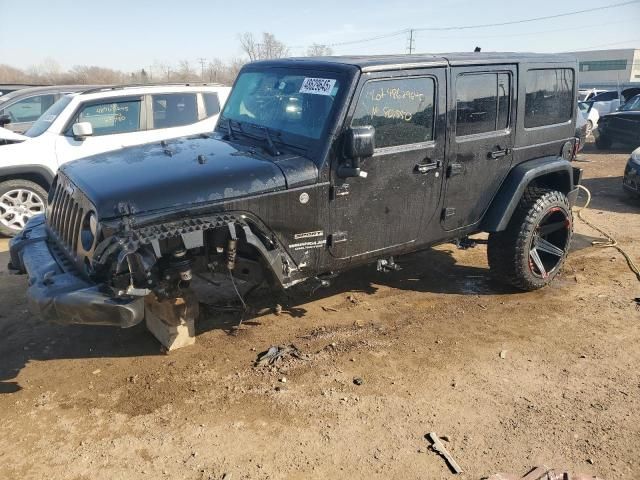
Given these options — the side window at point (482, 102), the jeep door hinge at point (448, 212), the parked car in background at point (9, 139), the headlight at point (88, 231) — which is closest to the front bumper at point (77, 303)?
the headlight at point (88, 231)

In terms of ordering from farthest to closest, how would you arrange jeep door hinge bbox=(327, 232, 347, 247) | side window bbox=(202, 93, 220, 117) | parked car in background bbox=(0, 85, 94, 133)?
parked car in background bbox=(0, 85, 94, 133) < side window bbox=(202, 93, 220, 117) < jeep door hinge bbox=(327, 232, 347, 247)

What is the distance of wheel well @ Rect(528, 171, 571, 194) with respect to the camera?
5.00 metres

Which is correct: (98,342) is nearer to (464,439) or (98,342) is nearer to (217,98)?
(464,439)

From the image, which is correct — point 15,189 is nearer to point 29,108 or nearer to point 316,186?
point 29,108

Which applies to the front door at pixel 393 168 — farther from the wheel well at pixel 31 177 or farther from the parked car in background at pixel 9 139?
the parked car in background at pixel 9 139

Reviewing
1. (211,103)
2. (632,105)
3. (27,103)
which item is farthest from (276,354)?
(632,105)

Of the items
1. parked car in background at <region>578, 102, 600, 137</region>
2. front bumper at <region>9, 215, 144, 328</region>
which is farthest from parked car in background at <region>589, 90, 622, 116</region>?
front bumper at <region>9, 215, 144, 328</region>

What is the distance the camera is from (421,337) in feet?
13.4

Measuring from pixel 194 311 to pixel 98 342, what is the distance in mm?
824

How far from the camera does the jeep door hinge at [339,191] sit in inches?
140

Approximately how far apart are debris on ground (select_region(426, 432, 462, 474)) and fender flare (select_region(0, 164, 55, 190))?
5519mm

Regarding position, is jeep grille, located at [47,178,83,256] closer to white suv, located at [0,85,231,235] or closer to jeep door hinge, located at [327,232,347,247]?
jeep door hinge, located at [327,232,347,247]

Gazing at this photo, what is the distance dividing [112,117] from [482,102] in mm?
4954

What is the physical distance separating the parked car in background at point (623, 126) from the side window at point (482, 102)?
10912mm
